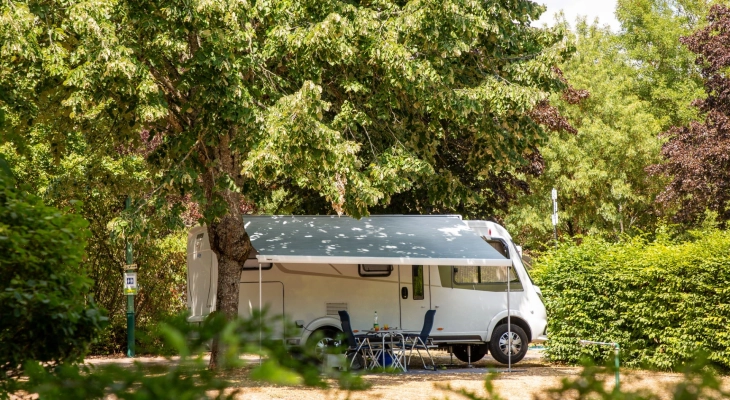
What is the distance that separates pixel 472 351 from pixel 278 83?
7.51m

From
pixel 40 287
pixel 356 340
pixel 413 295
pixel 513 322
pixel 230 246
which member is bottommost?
pixel 356 340

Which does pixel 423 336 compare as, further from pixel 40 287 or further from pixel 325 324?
pixel 40 287

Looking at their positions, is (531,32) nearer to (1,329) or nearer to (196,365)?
(1,329)

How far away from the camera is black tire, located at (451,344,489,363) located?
57.5 feet

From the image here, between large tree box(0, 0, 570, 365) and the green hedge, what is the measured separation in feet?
7.45

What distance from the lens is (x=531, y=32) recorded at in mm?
14945

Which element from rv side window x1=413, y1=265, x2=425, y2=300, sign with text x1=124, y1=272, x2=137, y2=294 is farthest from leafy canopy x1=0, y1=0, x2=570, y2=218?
sign with text x1=124, y1=272, x2=137, y2=294

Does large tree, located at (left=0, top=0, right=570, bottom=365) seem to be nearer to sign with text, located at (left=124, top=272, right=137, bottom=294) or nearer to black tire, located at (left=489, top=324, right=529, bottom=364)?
black tire, located at (left=489, top=324, right=529, bottom=364)

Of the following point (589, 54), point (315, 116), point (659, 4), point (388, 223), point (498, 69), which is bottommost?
point (388, 223)

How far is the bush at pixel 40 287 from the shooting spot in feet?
14.2

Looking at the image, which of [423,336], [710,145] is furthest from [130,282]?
[710,145]

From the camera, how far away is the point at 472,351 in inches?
697

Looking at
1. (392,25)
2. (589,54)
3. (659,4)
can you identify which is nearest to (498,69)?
(392,25)

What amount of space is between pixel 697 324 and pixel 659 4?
3102 centimetres
